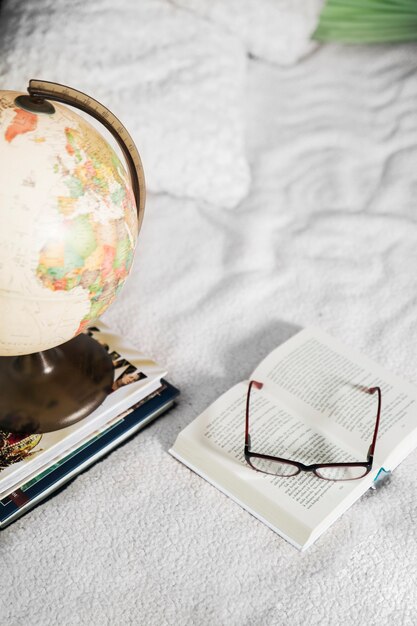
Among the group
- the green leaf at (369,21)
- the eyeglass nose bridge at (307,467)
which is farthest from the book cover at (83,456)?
the green leaf at (369,21)

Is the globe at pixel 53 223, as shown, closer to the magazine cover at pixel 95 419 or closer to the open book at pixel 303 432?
the magazine cover at pixel 95 419

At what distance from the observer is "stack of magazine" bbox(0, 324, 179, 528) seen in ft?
3.33

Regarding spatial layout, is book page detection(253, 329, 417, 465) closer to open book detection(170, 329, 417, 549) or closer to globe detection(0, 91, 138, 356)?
open book detection(170, 329, 417, 549)

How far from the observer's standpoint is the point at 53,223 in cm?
87

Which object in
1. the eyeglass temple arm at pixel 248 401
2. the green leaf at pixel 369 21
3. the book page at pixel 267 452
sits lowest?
the book page at pixel 267 452

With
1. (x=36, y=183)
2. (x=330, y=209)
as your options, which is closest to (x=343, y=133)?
(x=330, y=209)

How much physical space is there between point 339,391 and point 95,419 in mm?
393

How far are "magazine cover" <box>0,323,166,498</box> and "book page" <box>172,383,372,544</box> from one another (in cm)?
11

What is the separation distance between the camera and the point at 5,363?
1117 millimetres

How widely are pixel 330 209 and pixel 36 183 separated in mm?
890

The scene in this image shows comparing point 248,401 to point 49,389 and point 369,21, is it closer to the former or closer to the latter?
point 49,389

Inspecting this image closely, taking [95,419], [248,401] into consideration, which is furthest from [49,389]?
[248,401]

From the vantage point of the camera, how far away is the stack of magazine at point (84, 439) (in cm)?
→ 102

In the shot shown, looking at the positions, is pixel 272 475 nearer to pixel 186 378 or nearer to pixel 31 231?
pixel 186 378
